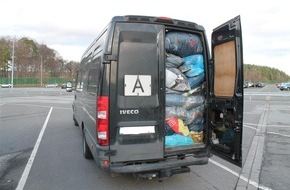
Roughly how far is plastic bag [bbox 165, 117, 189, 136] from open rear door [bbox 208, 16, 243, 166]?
467 millimetres

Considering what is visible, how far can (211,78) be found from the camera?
4.82 meters

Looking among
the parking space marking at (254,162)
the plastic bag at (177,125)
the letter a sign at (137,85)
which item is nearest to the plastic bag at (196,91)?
the plastic bag at (177,125)

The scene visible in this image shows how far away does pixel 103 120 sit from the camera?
4.09 meters

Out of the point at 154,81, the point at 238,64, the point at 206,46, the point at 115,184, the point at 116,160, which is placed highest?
the point at 206,46

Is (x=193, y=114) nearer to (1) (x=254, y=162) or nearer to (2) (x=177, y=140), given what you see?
(2) (x=177, y=140)

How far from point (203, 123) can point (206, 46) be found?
4.36 ft

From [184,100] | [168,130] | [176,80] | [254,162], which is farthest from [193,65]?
[254,162]

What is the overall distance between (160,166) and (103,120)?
1118 millimetres

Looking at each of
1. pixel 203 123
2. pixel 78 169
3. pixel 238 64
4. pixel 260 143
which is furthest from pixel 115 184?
pixel 260 143

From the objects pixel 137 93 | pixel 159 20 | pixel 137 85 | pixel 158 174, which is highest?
pixel 159 20

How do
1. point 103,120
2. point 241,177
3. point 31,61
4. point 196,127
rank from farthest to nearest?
point 31,61 → point 241,177 → point 196,127 → point 103,120

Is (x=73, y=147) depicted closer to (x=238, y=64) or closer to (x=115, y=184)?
(x=115, y=184)

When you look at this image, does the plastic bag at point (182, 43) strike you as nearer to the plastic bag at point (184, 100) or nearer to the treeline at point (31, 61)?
the plastic bag at point (184, 100)

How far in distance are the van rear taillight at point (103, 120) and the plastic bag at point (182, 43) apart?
1.45 meters
